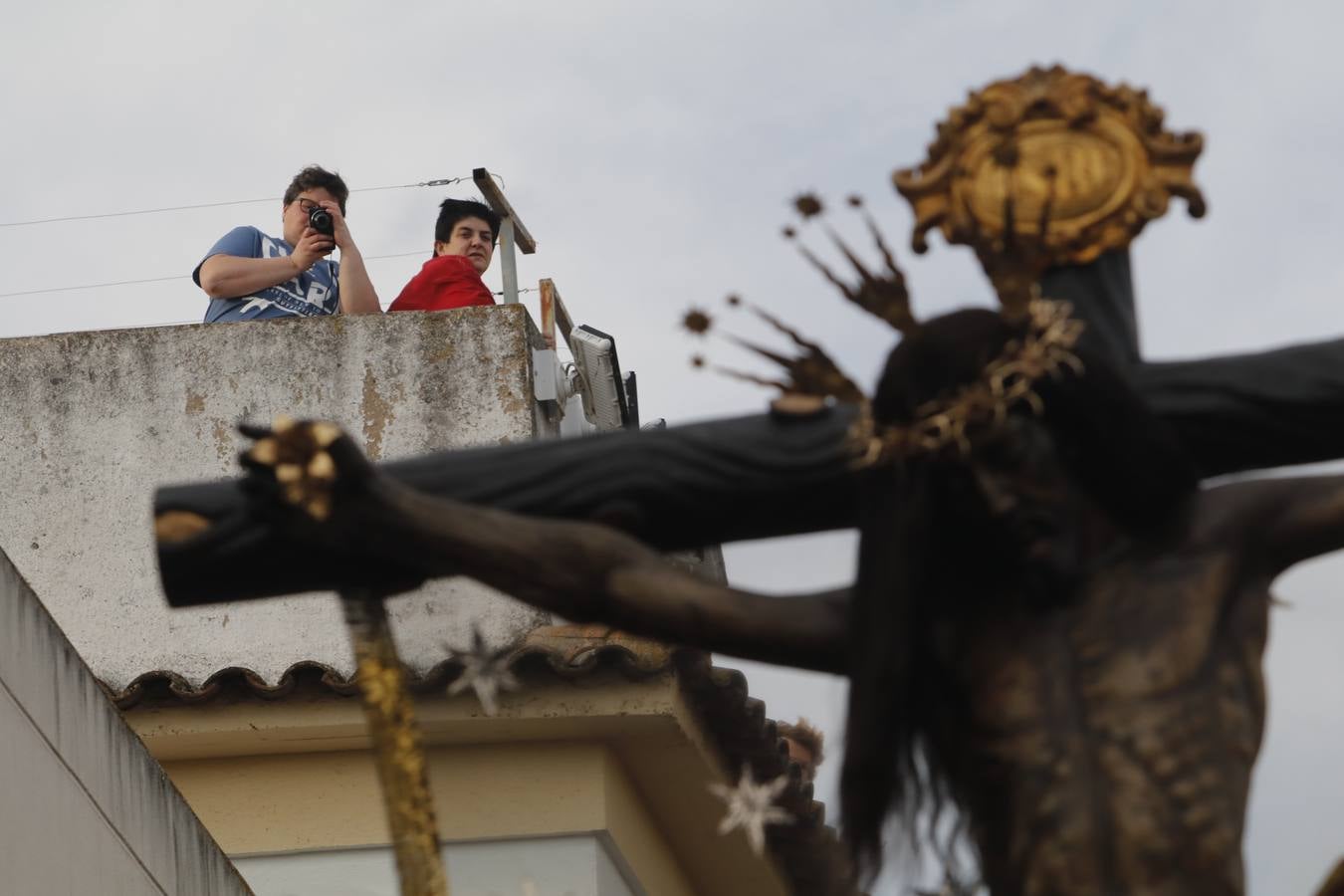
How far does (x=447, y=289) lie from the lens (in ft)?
47.7

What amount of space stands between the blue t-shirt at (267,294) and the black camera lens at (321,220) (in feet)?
1.25

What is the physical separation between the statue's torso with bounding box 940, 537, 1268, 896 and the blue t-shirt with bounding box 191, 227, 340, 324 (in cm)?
1084

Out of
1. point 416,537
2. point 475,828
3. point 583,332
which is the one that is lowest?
point 475,828

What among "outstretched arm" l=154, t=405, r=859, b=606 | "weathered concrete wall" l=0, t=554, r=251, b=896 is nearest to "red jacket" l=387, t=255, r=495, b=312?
"weathered concrete wall" l=0, t=554, r=251, b=896

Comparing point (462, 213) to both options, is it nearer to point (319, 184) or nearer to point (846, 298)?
point (319, 184)

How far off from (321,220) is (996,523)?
10.5 meters

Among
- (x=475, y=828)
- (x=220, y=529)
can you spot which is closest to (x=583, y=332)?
(x=475, y=828)

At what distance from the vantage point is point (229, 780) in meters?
12.7

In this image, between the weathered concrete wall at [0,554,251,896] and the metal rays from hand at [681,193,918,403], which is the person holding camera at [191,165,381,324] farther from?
the metal rays from hand at [681,193,918,403]

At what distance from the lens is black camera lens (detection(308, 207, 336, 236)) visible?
14.1m

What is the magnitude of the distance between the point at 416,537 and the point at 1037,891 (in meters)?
0.96

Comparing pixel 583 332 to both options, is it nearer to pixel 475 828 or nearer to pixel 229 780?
pixel 229 780

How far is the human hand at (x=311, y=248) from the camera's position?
558 inches

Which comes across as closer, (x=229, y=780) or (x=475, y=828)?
(x=475, y=828)
